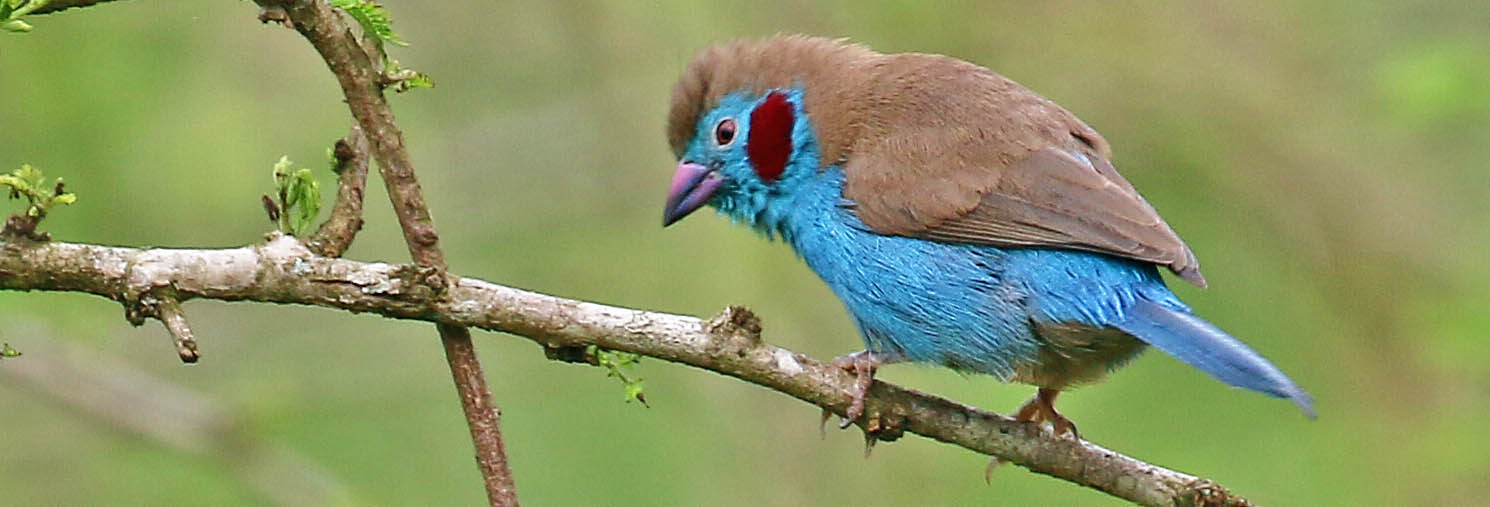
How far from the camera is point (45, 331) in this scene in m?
5.64

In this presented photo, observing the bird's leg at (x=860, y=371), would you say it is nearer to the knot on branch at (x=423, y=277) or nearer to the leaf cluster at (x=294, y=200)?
the knot on branch at (x=423, y=277)

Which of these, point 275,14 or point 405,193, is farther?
point 405,193

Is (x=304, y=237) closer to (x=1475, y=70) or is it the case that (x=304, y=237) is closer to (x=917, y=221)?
(x=917, y=221)

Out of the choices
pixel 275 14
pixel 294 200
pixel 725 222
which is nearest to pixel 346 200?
pixel 294 200

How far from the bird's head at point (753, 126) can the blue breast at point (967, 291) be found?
8.1 inches

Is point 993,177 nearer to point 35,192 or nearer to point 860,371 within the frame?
point 860,371

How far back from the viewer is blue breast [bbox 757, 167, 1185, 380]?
4336 millimetres

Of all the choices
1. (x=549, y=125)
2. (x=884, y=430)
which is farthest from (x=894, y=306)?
(x=549, y=125)

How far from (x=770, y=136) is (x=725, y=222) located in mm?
2192

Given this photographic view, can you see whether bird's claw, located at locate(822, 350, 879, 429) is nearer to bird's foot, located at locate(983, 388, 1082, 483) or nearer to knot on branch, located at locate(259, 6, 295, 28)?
bird's foot, located at locate(983, 388, 1082, 483)

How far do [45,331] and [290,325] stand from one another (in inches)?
47.7

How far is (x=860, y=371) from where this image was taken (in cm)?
398

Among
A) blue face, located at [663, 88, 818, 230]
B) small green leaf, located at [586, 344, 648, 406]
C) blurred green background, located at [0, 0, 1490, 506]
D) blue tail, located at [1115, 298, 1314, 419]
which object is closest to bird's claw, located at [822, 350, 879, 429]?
small green leaf, located at [586, 344, 648, 406]

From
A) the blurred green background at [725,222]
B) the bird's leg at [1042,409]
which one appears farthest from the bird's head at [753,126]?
the blurred green background at [725,222]
